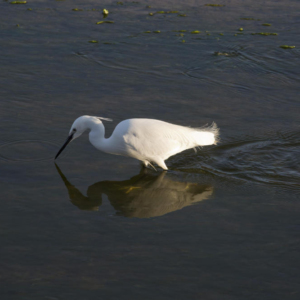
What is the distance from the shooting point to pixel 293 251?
174 inches

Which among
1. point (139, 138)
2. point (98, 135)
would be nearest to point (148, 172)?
point (139, 138)

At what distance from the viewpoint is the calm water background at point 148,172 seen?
410 cm

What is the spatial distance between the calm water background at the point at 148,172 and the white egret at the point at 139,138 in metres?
0.25

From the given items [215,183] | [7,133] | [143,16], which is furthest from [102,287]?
[143,16]

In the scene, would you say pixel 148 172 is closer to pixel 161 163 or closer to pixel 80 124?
pixel 161 163

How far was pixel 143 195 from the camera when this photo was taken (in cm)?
559

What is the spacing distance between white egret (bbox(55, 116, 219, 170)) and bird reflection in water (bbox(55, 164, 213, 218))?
298mm

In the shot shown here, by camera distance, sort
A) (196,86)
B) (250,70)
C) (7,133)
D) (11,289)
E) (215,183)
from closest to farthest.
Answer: (11,289), (215,183), (7,133), (196,86), (250,70)

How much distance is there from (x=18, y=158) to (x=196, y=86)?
3509 millimetres

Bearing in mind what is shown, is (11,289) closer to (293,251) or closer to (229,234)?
(229,234)

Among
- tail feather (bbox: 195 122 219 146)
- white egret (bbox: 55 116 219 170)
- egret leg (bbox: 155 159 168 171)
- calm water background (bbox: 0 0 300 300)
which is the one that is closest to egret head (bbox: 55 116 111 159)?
white egret (bbox: 55 116 219 170)

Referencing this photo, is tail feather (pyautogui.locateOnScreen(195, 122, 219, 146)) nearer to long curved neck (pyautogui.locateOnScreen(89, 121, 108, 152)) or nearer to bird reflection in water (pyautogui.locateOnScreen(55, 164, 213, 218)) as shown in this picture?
bird reflection in water (pyautogui.locateOnScreen(55, 164, 213, 218))

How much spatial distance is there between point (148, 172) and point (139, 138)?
1.67ft

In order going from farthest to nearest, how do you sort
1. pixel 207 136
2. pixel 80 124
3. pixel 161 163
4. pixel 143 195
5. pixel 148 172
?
pixel 207 136, pixel 148 172, pixel 161 163, pixel 80 124, pixel 143 195
